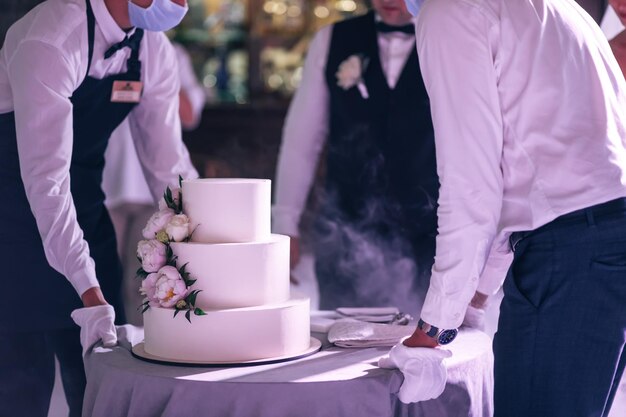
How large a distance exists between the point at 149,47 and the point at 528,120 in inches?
52.1

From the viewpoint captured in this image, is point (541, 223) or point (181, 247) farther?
point (181, 247)

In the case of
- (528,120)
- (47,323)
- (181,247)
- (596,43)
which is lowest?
(47,323)

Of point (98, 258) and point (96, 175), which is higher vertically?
point (96, 175)

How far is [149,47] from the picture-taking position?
2.89 metres

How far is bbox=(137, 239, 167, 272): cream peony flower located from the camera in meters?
2.20

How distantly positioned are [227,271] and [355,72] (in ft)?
4.69

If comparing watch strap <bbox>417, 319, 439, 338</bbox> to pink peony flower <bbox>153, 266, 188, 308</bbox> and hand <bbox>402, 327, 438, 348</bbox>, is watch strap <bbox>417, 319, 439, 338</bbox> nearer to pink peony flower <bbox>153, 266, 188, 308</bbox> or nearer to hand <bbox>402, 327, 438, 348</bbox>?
hand <bbox>402, 327, 438, 348</bbox>

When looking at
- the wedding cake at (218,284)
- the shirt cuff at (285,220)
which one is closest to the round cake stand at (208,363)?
the wedding cake at (218,284)

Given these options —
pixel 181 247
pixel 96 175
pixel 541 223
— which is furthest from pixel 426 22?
pixel 96 175

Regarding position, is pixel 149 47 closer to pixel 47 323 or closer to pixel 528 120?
pixel 47 323

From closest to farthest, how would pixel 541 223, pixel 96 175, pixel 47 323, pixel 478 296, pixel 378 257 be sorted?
pixel 541 223
pixel 478 296
pixel 47 323
pixel 96 175
pixel 378 257

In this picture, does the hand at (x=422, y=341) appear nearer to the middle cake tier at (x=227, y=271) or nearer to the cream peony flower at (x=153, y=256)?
the middle cake tier at (x=227, y=271)

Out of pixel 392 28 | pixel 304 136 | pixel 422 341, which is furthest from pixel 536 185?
pixel 304 136

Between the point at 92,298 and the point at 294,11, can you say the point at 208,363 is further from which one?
the point at 294,11
